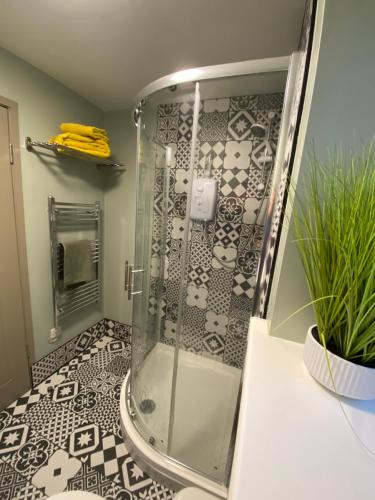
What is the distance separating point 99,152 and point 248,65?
1.18m

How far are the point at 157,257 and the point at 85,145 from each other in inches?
39.6

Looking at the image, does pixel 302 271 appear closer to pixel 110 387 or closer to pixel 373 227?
pixel 373 227

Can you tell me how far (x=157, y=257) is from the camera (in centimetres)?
178

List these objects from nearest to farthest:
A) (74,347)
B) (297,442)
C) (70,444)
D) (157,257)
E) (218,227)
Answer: (297,442)
(70,444)
(218,227)
(157,257)
(74,347)

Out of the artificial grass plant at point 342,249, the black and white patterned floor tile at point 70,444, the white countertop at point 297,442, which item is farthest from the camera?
the black and white patterned floor tile at point 70,444

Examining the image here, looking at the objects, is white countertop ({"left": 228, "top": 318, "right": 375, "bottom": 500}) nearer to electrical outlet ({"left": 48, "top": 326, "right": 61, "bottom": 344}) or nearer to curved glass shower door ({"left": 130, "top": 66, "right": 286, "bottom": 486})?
curved glass shower door ({"left": 130, "top": 66, "right": 286, "bottom": 486})

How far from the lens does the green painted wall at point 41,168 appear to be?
1.32 meters

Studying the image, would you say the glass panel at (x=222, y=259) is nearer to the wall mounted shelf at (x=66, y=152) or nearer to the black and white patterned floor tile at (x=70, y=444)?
the black and white patterned floor tile at (x=70, y=444)

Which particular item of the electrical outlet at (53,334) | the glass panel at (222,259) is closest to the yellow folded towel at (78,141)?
the glass panel at (222,259)

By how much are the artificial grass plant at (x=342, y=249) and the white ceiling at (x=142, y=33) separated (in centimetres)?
89

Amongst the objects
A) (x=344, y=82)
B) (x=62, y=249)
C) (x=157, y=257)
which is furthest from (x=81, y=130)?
(x=344, y=82)

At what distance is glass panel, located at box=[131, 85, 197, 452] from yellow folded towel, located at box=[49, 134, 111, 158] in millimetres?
430

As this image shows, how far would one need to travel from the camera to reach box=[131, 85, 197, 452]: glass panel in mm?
1335

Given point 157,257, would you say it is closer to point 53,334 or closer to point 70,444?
point 53,334
